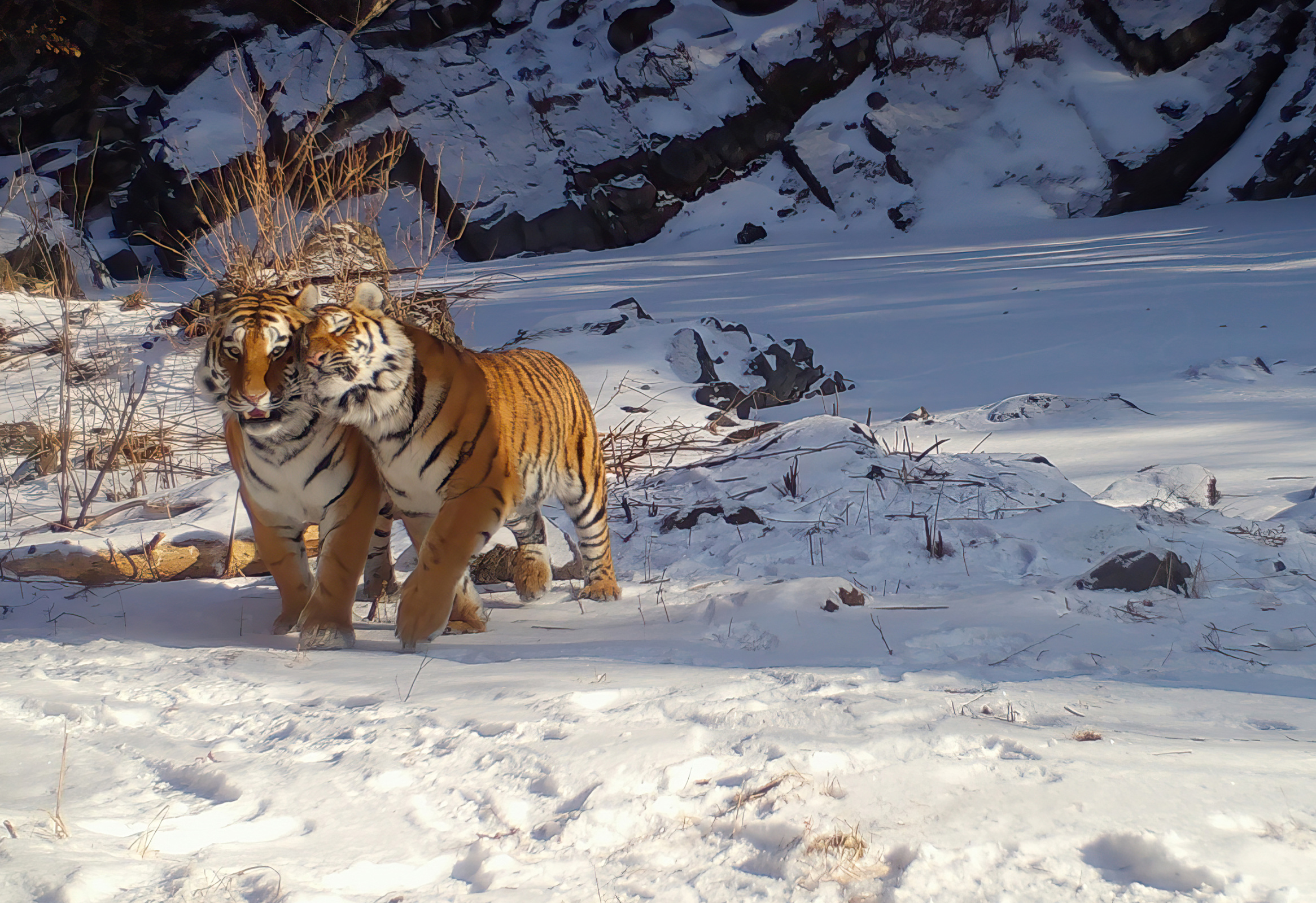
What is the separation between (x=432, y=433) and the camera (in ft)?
9.50

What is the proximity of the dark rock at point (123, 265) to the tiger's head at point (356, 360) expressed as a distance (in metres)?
11.6

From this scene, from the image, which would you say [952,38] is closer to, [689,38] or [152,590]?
[689,38]

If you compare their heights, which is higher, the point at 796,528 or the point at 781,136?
the point at 781,136

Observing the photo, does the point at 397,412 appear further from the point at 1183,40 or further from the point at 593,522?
the point at 1183,40

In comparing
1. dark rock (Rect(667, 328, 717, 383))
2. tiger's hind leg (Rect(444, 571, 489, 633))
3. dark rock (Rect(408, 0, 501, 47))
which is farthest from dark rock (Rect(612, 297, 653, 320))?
dark rock (Rect(408, 0, 501, 47))

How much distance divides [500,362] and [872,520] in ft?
5.59

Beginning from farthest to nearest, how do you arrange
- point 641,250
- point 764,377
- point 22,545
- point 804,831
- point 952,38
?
point 952,38, point 641,250, point 764,377, point 22,545, point 804,831

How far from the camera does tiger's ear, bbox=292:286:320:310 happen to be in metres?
2.89

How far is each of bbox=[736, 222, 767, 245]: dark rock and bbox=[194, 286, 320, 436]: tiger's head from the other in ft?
34.5

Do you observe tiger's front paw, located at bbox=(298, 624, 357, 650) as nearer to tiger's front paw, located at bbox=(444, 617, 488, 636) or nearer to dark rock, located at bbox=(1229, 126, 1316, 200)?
tiger's front paw, located at bbox=(444, 617, 488, 636)

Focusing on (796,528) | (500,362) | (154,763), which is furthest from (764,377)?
(154,763)

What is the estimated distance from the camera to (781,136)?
1386cm

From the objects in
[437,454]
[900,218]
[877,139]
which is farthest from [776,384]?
[877,139]

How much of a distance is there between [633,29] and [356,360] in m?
13.3
